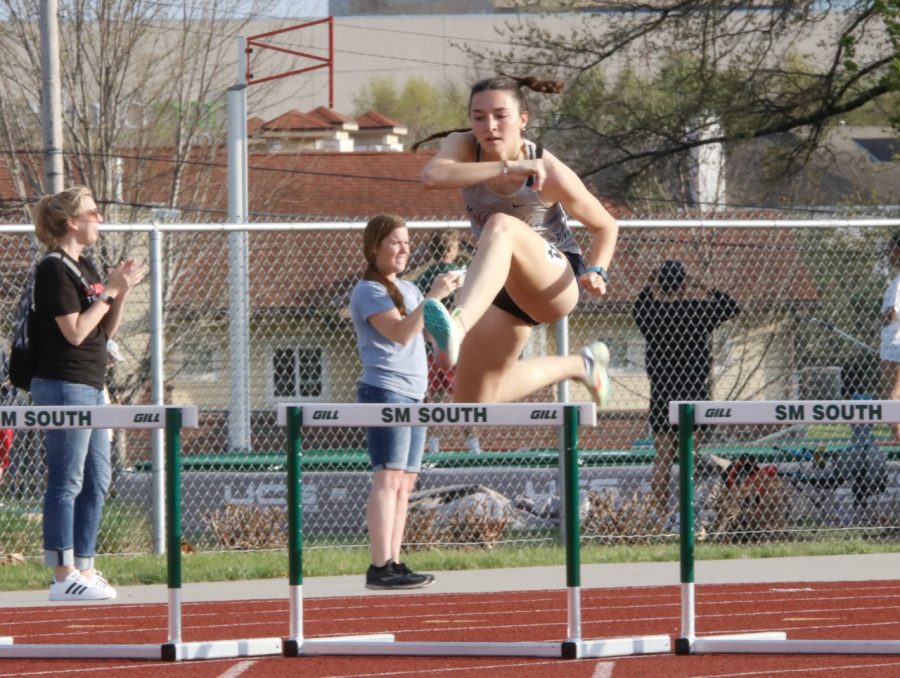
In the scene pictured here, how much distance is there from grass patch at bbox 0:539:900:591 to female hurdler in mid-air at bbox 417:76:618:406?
10.4ft

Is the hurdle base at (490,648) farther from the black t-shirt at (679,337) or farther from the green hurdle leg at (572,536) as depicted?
the black t-shirt at (679,337)

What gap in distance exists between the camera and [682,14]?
20266 millimetres

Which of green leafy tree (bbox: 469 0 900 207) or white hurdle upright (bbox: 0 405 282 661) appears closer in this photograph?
white hurdle upright (bbox: 0 405 282 661)

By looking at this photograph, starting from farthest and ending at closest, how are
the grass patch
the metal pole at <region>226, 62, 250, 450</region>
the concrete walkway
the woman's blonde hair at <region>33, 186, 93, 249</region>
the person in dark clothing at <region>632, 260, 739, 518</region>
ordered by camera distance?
the person in dark clothing at <region>632, 260, 739, 518</region>, the metal pole at <region>226, 62, 250, 450</region>, the grass patch, the concrete walkway, the woman's blonde hair at <region>33, 186, 93, 249</region>

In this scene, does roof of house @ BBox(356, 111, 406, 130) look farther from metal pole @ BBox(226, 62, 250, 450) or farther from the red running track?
the red running track

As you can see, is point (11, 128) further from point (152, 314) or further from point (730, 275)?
point (152, 314)

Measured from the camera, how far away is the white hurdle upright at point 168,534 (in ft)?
20.4

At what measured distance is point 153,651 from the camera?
6.32 meters

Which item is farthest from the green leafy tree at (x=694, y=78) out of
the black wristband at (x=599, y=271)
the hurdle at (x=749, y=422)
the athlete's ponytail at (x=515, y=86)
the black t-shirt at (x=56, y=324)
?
the hurdle at (x=749, y=422)

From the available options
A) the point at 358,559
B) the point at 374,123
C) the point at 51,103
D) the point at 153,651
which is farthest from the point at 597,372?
the point at 374,123

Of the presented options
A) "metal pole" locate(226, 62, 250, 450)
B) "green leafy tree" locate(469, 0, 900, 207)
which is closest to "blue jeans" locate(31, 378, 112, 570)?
"metal pole" locate(226, 62, 250, 450)

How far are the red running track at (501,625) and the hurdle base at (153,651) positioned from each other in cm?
4

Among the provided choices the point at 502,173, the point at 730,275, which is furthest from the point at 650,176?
the point at 502,173

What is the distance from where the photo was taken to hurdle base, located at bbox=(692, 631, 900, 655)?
20.1 ft
